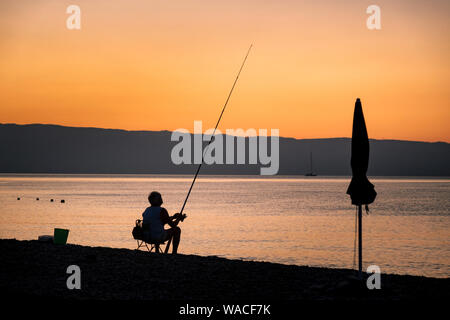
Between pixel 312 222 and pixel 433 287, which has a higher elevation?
pixel 312 222

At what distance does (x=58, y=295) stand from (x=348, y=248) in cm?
2122

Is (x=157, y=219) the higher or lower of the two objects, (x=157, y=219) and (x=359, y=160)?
the lower

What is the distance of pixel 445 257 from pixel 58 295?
2052 cm

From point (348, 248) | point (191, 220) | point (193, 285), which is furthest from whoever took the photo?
point (191, 220)

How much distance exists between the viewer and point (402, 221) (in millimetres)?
44812

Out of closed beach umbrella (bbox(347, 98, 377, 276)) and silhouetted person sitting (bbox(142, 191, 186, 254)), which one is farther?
silhouetted person sitting (bbox(142, 191, 186, 254))

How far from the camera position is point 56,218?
4359cm

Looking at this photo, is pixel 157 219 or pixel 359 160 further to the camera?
pixel 157 219

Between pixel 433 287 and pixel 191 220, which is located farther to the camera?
pixel 191 220

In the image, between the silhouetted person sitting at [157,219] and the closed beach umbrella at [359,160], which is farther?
the silhouetted person sitting at [157,219]

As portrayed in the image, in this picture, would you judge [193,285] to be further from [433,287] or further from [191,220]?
[191,220]
